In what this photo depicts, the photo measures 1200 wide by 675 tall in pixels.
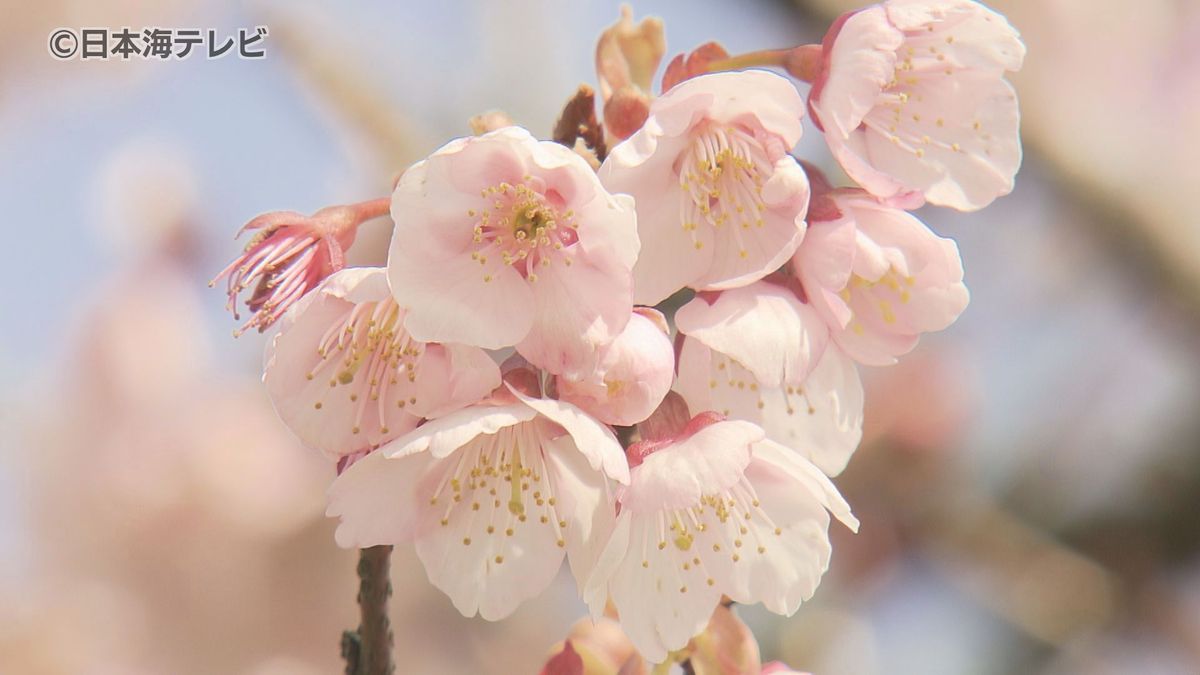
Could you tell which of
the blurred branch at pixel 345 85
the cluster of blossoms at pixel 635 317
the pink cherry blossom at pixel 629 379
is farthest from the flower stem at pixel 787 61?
the blurred branch at pixel 345 85

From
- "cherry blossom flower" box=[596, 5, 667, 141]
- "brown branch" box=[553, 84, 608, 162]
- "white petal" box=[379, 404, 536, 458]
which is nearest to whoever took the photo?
"white petal" box=[379, 404, 536, 458]

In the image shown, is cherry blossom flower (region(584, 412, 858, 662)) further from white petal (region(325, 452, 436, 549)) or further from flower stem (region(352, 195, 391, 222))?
flower stem (region(352, 195, 391, 222))

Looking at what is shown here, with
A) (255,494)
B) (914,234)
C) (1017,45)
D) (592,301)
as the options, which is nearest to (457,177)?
(592,301)

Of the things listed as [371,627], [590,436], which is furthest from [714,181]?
[371,627]

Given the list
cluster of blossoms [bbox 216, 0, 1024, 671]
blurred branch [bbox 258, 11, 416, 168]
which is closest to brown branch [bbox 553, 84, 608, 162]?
cluster of blossoms [bbox 216, 0, 1024, 671]

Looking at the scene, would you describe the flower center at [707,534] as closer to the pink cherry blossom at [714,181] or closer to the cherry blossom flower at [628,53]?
the pink cherry blossom at [714,181]

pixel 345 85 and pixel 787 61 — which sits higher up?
pixel 787 61

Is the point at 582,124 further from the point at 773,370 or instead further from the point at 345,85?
the point at 345,85
